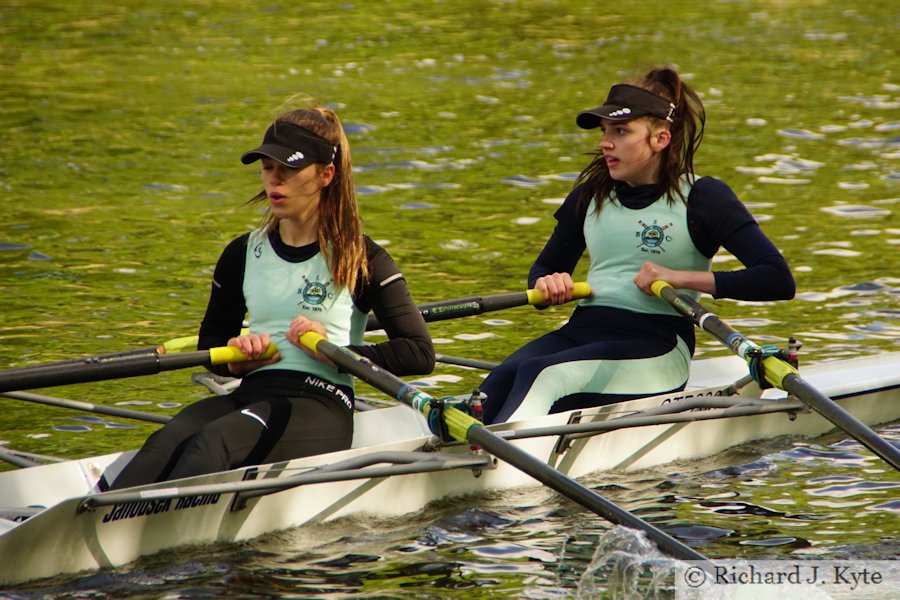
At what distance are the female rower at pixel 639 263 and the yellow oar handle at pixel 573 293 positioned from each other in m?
0.04

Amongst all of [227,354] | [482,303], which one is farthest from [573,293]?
[227,354]

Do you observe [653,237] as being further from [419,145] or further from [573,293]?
[419,145]

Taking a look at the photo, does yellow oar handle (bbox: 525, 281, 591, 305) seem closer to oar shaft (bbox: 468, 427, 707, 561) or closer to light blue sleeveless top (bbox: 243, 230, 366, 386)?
light blue sleeveless top (bbox: 243, 230, 366, 386)

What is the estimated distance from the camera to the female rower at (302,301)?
644 centimetres

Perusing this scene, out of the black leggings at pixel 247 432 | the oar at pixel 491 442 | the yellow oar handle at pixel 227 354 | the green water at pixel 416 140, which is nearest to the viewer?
the oar at pixel 491 442

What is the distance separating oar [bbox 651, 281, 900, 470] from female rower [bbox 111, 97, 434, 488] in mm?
1452

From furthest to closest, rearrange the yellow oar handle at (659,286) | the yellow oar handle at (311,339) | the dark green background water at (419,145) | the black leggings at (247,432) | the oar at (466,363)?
1. the dark green background water at (419,145)
2. the oar at (466,363)
3. the yellow oar handle at (659,286)
4. the yellow oar handle at (311,339)
5. the black leggings at (247,432)

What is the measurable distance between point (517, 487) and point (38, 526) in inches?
95.6

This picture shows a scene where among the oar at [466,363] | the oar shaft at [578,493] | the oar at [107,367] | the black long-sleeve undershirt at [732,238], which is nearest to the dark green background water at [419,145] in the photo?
the oar shaft at [578,493]

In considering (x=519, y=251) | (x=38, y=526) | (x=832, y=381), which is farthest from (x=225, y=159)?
(x=38, y=526)

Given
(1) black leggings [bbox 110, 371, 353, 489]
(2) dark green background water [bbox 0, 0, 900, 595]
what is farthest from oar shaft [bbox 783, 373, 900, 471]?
(1) black leggings [bbox 110, 371, 353, 489]

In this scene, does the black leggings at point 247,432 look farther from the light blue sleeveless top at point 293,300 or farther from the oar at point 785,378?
the oar at point 785,378

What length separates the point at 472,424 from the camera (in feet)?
21.0

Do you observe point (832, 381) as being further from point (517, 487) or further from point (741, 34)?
point (741, 34)
